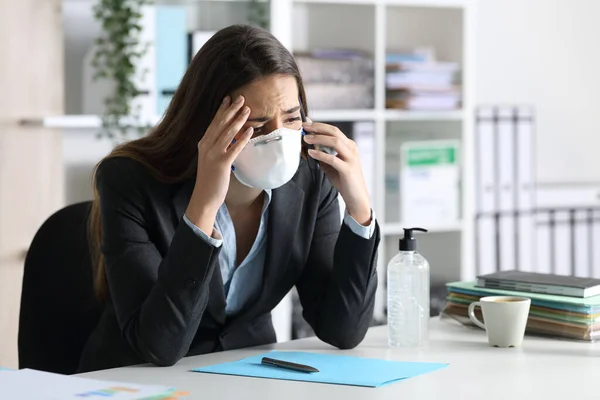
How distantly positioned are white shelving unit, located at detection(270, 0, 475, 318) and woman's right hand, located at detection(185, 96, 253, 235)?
5.32 feet

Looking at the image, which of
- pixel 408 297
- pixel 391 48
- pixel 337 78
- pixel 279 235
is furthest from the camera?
pixel 391 48

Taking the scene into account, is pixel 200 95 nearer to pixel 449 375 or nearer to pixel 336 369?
pixel 336 369

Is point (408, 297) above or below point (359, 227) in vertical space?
below

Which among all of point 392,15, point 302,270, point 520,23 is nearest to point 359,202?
point 302,270

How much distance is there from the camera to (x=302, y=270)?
185 centimetres

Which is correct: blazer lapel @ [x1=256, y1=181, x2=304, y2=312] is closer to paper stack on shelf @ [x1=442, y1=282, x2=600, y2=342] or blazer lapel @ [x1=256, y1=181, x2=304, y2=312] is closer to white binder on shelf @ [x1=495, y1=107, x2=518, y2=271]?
paper stack on shelf @ [x1=442, y1=282, x2=600, y2=342]

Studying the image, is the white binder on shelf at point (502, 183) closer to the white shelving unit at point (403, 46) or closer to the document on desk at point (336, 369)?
the white shelving unit at point (403, 46)

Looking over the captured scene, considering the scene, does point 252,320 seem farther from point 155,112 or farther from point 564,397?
point 155,112

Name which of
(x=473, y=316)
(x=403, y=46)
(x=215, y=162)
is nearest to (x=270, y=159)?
(x=215, y=162)

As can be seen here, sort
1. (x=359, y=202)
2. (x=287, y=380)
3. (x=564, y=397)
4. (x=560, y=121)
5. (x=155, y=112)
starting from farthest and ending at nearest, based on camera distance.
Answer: (x=560, y=121) → (x=155, y=112) → (x=359, y=202) → (x=287, y=380) → (x=564, y=397)

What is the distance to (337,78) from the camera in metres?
3.32

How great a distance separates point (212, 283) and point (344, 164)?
316 mm

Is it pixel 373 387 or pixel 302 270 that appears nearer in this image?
pixel 373 387

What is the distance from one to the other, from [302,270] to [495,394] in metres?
0.62
